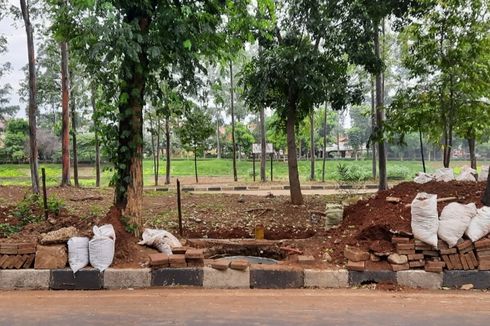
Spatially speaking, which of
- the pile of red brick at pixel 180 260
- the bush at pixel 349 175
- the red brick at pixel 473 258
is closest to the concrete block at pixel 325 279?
the pile of red brick at pixel 180 260

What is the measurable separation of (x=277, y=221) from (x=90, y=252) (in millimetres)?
4367

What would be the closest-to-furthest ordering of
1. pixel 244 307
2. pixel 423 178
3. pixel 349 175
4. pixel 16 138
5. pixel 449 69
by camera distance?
pixel 244 307 → pixel 423 178 → pixel 449 69 → pixel 349 175 → pixel 16 138

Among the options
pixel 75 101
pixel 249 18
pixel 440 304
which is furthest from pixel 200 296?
pixel 75 101

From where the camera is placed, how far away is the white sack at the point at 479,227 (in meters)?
4.32

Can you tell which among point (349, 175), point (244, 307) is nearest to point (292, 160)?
point (244, 307)

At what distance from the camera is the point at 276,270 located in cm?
438

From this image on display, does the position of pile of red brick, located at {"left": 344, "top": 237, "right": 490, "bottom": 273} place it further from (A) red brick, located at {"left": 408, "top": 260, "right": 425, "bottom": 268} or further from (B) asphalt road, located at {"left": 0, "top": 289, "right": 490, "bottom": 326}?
(B) asphalt road, located at {"left": 0, "top": 289, "right": 490, "bottom": 326}

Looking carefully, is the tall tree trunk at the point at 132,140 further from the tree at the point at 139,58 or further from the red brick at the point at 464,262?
the red brick at the point at 464,262

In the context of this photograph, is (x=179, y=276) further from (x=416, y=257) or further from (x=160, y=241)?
(x=416, y=257)

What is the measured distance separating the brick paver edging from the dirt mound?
404 mm

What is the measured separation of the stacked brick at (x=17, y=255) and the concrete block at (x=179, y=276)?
131 centimetres

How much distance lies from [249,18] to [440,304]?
4192 mm

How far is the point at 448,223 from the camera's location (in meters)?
4.36

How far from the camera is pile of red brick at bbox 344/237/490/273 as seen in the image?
4309mm
